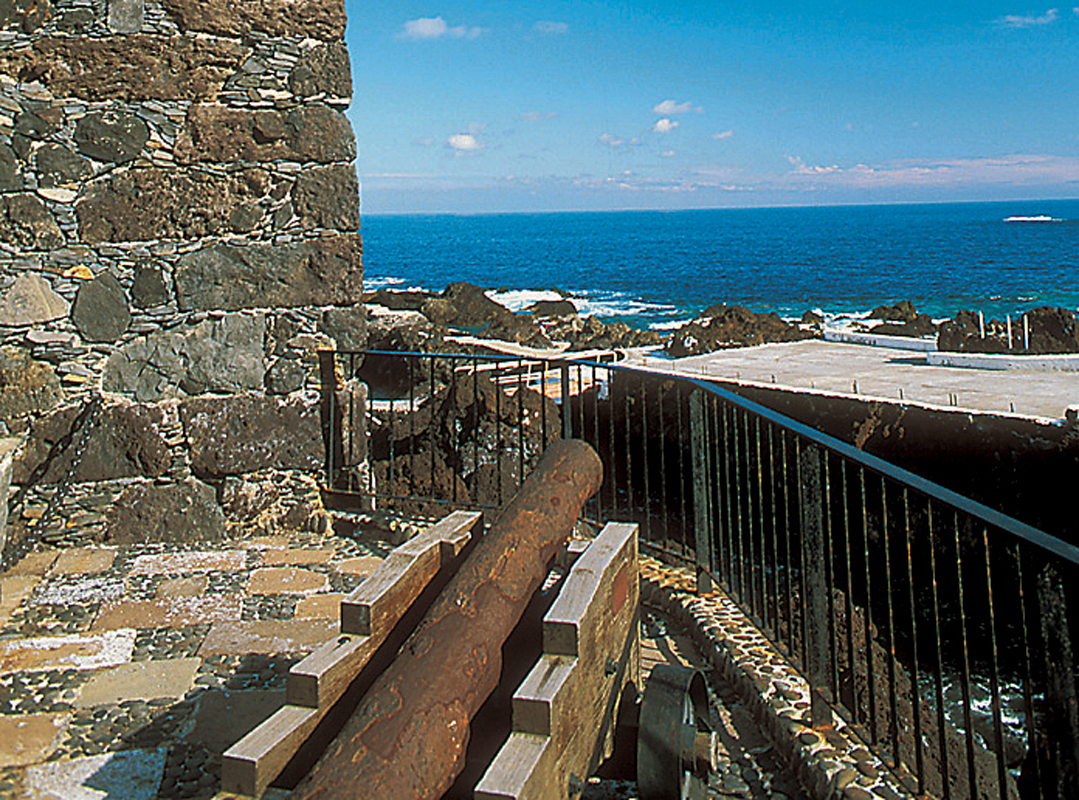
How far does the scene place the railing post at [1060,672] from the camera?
4.90 ft

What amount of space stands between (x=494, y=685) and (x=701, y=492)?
196 centimetres

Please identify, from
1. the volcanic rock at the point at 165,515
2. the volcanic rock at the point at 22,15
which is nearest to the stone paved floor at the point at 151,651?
the volcanic rock at the point at 165,515

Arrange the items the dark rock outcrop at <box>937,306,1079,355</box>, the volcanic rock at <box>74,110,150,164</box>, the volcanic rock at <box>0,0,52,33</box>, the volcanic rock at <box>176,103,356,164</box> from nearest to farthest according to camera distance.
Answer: the volcanic rock at <box>0,0,52,33</box>
the volcanic rock at <box>74,110,150,164</box>
the volcanic rock at <box>176,103,356,164</box>
the dark rock outcrop at <box>937,306,1079,355</box>

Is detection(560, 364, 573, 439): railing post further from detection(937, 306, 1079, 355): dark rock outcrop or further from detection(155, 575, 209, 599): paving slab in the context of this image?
detection(937, 306, 1079, 355): dark rock outcrop

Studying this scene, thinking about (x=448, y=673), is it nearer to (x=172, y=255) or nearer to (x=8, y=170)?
(x=172, y=255)

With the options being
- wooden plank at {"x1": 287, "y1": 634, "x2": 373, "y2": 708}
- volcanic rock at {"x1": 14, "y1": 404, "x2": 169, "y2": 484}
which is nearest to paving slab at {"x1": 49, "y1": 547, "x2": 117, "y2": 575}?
volcanic rock at {"x1": 14, "y1": 404, "x2": 169, "y2": 484}

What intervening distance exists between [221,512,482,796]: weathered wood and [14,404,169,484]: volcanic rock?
9.09ft

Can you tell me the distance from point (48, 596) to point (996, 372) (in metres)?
18.2

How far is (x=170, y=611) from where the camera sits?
3.76 meters

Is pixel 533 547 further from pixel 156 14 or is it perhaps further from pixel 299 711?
pixel 156 14

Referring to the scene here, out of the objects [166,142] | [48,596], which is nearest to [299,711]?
[48,596]

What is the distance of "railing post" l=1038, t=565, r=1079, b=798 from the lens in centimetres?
149

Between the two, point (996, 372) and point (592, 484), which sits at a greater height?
point (592, 484)

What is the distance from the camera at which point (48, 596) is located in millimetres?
3932
